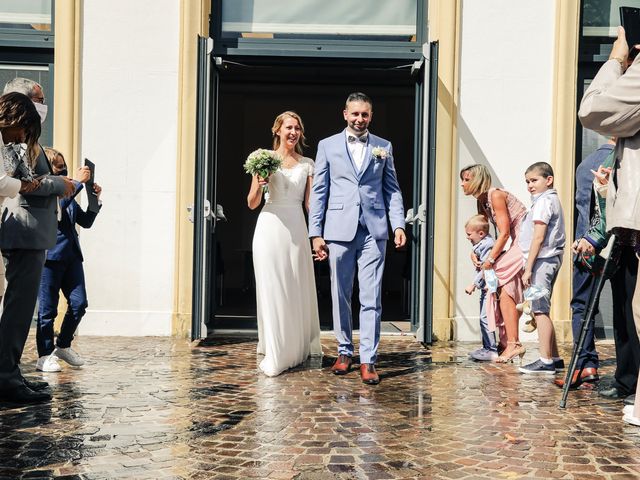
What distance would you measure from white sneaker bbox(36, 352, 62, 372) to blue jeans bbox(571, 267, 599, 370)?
3985 millimetres

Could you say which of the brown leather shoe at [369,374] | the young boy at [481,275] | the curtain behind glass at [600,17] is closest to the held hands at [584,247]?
the young boy at [481,275]

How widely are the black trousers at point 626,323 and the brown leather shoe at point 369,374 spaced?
171 centimetres

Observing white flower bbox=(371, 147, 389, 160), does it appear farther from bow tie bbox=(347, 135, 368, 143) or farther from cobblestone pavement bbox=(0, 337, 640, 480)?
cobblestone pavement bbox=(0, 337, 640, 480)

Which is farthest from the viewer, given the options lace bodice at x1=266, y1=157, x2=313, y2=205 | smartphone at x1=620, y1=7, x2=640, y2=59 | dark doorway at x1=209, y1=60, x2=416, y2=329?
dark doorway at x1=209, y1=60, x2=416, y2=329

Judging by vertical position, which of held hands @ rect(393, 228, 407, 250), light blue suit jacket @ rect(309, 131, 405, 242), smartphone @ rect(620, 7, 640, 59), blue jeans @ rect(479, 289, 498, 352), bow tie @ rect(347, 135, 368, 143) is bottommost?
blue jeans @ rect(479, 289, 498, 352)

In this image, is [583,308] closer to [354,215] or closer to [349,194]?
[354,215]

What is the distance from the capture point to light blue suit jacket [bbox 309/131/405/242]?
6.07m

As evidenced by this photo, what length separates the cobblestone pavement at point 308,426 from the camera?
12.1 ft

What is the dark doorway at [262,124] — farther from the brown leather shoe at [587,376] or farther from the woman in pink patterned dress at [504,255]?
the brown leather shoe at [587,376]

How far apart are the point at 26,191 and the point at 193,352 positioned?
274 cm

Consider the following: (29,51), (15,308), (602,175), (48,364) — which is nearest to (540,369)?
(602,175)

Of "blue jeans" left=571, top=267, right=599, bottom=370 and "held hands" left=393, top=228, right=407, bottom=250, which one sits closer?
"blue jeans" left=571, top=267, right=599, bottom=370

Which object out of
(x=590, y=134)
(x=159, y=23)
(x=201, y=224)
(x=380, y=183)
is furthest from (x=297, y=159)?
(x=590, y=134)

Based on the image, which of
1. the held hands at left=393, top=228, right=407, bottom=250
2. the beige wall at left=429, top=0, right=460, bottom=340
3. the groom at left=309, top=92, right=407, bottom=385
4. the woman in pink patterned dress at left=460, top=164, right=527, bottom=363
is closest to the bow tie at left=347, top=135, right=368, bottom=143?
the groom at left=309, top=92, right=407, bottom=385
